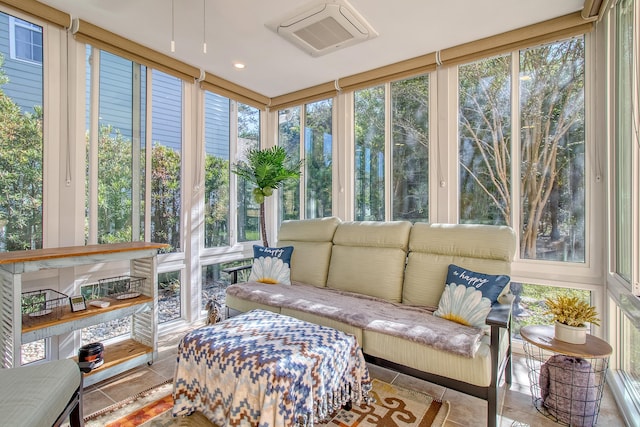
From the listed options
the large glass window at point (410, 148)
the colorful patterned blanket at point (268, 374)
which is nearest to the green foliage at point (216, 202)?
the colorful patterned blanket at point (268, 374)

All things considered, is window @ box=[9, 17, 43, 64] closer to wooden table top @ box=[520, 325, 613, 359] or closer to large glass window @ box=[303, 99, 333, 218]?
large glass window @ box=[303, 99, 333, 218]

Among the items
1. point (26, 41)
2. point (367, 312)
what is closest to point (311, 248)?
point (367, 312)

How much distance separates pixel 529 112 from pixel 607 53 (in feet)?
1.87

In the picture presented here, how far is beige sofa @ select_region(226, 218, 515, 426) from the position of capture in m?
1.73

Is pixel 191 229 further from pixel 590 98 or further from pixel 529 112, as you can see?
pixel 590 98

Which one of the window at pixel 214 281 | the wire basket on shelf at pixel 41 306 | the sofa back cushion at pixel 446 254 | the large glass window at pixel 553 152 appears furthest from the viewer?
the window at pixel 214 281

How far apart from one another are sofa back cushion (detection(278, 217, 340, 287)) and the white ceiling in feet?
5.39

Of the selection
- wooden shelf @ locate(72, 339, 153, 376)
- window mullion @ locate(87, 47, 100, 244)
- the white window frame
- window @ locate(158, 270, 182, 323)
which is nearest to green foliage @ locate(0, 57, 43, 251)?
the white window frame

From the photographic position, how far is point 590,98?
2.38 metres

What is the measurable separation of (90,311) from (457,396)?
250cm

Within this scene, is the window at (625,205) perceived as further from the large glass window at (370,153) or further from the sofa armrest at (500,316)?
the large glass window at (370,153)

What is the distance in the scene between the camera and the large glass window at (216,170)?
352 centimetres

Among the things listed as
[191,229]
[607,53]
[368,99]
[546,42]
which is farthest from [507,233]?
[191,229]

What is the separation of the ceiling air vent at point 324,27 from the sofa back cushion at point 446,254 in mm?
1660
